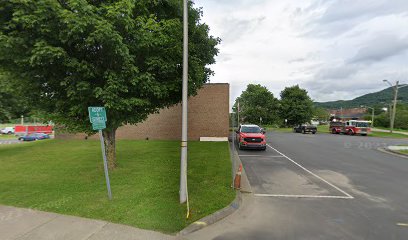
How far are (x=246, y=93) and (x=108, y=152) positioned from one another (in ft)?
244

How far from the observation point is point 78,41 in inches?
283

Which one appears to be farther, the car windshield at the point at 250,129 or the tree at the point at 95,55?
the car windshield at the point at 250,129

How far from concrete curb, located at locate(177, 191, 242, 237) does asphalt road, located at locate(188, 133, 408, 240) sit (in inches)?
4.8

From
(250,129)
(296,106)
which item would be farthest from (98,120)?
(296,106)

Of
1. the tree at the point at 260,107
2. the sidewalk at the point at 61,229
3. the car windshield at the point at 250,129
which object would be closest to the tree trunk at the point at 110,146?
the sidewalk at the point at 61,229

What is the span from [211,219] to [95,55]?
6.48 metres

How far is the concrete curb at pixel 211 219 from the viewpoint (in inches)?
196

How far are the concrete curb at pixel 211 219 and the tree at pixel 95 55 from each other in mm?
4359

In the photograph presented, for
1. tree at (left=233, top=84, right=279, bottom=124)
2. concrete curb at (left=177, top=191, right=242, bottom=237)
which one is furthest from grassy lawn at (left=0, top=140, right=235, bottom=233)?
tree at (left=233, top=84, right=279, bottom=124)

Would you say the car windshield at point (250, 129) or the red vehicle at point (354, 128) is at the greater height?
the car windshield at point (250, 129)

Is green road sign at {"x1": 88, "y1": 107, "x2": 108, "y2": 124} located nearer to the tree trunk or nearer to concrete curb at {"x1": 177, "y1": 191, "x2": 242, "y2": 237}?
the tree trunk

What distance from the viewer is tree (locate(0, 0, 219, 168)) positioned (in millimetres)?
6305

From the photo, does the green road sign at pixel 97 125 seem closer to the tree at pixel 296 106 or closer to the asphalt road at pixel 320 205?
the asphalt road at pixel 320 205

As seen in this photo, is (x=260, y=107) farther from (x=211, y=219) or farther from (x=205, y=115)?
(x=211, y=219)
